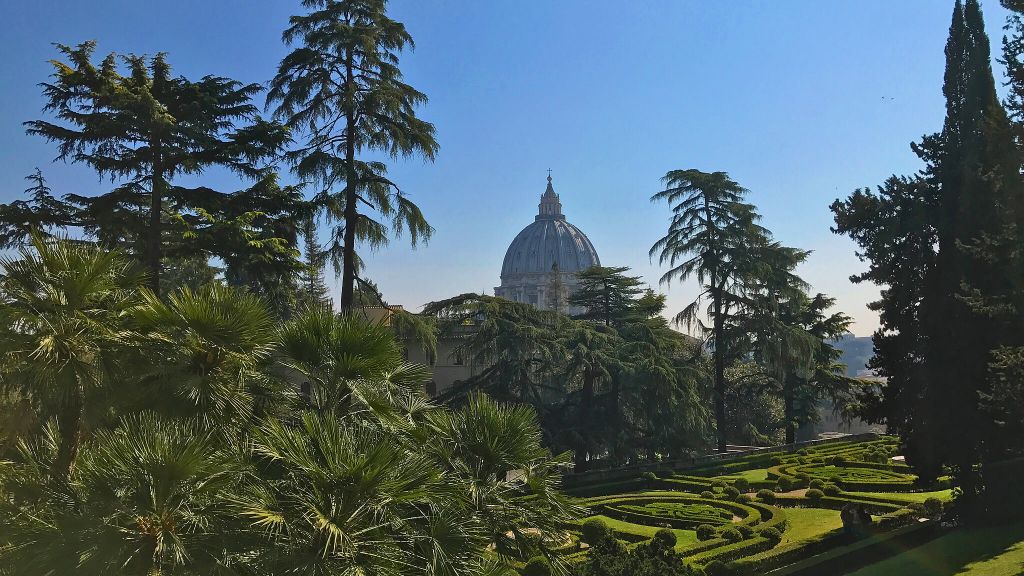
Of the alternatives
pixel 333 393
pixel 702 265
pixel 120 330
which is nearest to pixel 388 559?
pixel 333 393

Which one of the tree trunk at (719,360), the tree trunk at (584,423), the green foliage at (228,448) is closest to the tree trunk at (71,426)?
the green foliage at (228,448)

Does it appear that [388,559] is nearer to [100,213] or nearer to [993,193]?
[100,213]

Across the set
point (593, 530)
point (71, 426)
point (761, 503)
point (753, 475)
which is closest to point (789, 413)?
point (753, 475)

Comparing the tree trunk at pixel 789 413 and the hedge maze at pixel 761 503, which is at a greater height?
the tree trunk at pixel 789 413

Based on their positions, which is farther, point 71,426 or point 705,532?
point 705,532

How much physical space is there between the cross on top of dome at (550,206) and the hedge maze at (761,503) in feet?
389

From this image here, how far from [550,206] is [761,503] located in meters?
131

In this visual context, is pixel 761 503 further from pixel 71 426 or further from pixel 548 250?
pixel 548 250

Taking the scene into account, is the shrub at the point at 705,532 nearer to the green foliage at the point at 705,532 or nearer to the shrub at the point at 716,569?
the green foliage at the point at 705,532

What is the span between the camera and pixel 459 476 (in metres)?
7.08

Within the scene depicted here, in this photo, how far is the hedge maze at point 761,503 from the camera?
14.8m

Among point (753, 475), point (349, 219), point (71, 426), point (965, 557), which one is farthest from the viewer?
point (753, 475)

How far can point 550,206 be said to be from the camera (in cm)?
15000

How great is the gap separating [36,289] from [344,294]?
11.2m
